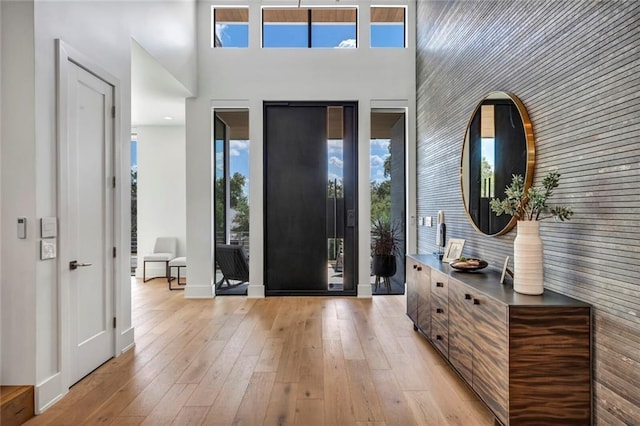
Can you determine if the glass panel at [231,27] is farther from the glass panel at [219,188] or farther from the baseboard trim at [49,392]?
the baseboard trim at [49,392]

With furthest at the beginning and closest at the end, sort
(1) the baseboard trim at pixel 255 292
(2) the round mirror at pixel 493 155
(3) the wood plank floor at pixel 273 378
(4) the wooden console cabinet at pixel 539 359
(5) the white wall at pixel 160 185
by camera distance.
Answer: (5) the white wall at pixel 160 185
(1) the baseboard trim at pixel 255 292
(2) the round mirror at pixel 493 155
(3) the wood plank floor at pixel 273 378
(4) the wooden console cabinet at pixel 539 359

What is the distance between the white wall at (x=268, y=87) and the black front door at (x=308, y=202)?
16 cm

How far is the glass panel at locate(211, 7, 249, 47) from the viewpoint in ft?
17.7

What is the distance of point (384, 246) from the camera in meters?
5.42

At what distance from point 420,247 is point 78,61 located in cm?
440

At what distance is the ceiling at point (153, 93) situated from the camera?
4.15 meters

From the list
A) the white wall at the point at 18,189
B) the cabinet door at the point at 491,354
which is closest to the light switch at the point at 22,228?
the white wall at the point at 18,189

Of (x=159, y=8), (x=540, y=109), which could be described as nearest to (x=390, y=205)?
(x=540, y=109)

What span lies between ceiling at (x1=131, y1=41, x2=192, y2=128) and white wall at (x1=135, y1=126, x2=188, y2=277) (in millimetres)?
266

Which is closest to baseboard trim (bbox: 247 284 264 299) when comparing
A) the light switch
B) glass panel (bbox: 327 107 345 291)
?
glass panel (bbox: 327 107 345 291)

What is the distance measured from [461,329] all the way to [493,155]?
145 centimetres

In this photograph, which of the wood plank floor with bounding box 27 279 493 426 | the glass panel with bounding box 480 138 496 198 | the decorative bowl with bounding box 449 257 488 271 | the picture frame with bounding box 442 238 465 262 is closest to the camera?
the wood plank floor with bounding box 27 279 493 426

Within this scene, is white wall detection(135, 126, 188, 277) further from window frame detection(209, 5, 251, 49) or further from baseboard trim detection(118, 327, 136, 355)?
baseboard trim detection(118, 327, 136, 355)

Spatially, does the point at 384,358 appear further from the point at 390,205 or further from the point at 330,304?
the point at 390,205
